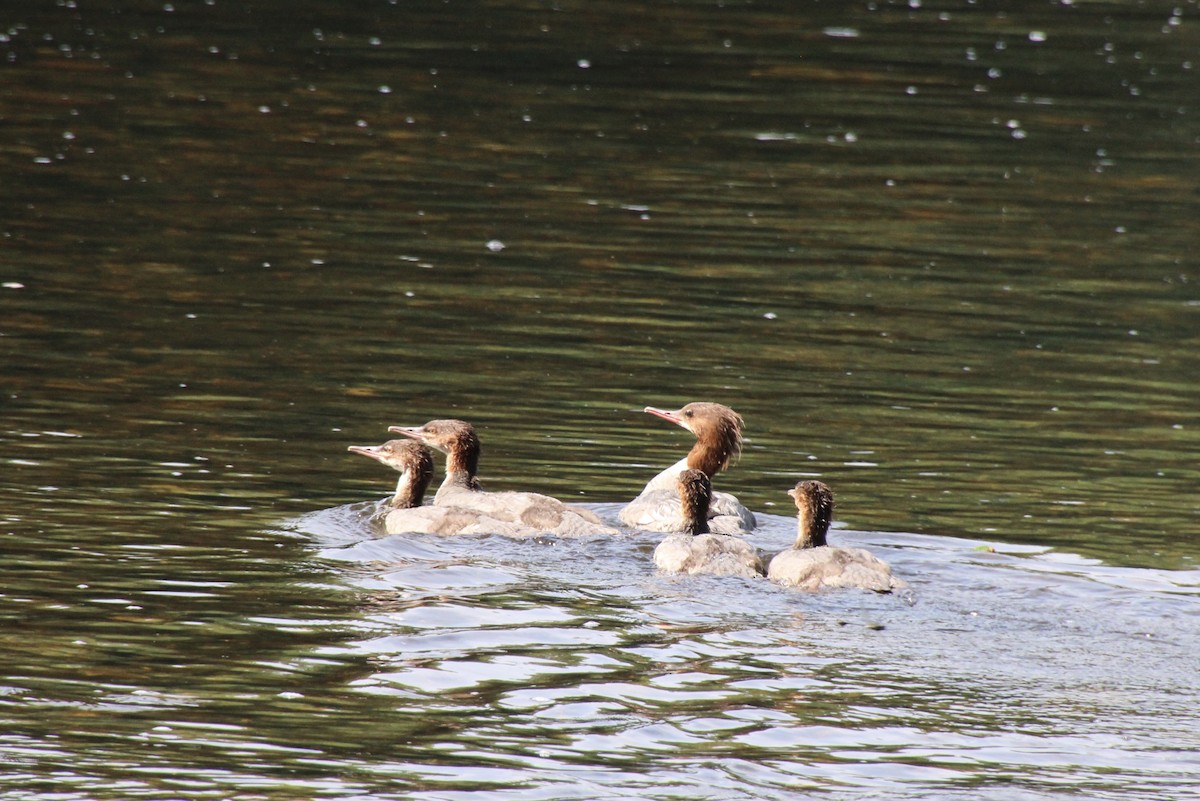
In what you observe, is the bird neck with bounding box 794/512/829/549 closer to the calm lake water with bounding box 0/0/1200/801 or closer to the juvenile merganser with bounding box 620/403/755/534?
the calm lake water with bounding box 0/0/1200/801

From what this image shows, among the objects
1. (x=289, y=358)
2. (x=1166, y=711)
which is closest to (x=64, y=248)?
(x=289, y=358)

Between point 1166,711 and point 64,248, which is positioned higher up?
point 64,248

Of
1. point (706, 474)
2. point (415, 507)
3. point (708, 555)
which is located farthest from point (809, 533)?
point (415, 507)

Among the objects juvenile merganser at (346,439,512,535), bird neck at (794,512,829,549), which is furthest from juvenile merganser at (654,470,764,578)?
juvenile merganser at (346,439,512,535)

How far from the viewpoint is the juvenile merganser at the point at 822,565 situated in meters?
10.6

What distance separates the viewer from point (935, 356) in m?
17.0

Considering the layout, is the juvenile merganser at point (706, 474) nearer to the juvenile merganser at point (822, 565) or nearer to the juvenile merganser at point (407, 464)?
the juvenile merganser at point (822, 565)

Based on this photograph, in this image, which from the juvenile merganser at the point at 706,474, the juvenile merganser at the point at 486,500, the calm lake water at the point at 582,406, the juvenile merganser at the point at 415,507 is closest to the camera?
the calm lake water at the point at 582,406

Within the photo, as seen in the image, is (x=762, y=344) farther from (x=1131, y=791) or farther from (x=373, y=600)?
(x=1131, y=791)

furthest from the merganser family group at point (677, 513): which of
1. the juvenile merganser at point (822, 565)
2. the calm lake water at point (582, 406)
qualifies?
the calm lake water at point (582, 406)

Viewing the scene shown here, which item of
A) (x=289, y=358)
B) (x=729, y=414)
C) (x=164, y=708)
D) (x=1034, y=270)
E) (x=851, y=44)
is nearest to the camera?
(x=164, y=708)

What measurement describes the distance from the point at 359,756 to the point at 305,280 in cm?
1100

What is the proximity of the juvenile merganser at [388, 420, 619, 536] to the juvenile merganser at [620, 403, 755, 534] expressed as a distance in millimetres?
297

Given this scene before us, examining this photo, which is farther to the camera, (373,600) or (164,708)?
(373,600)
